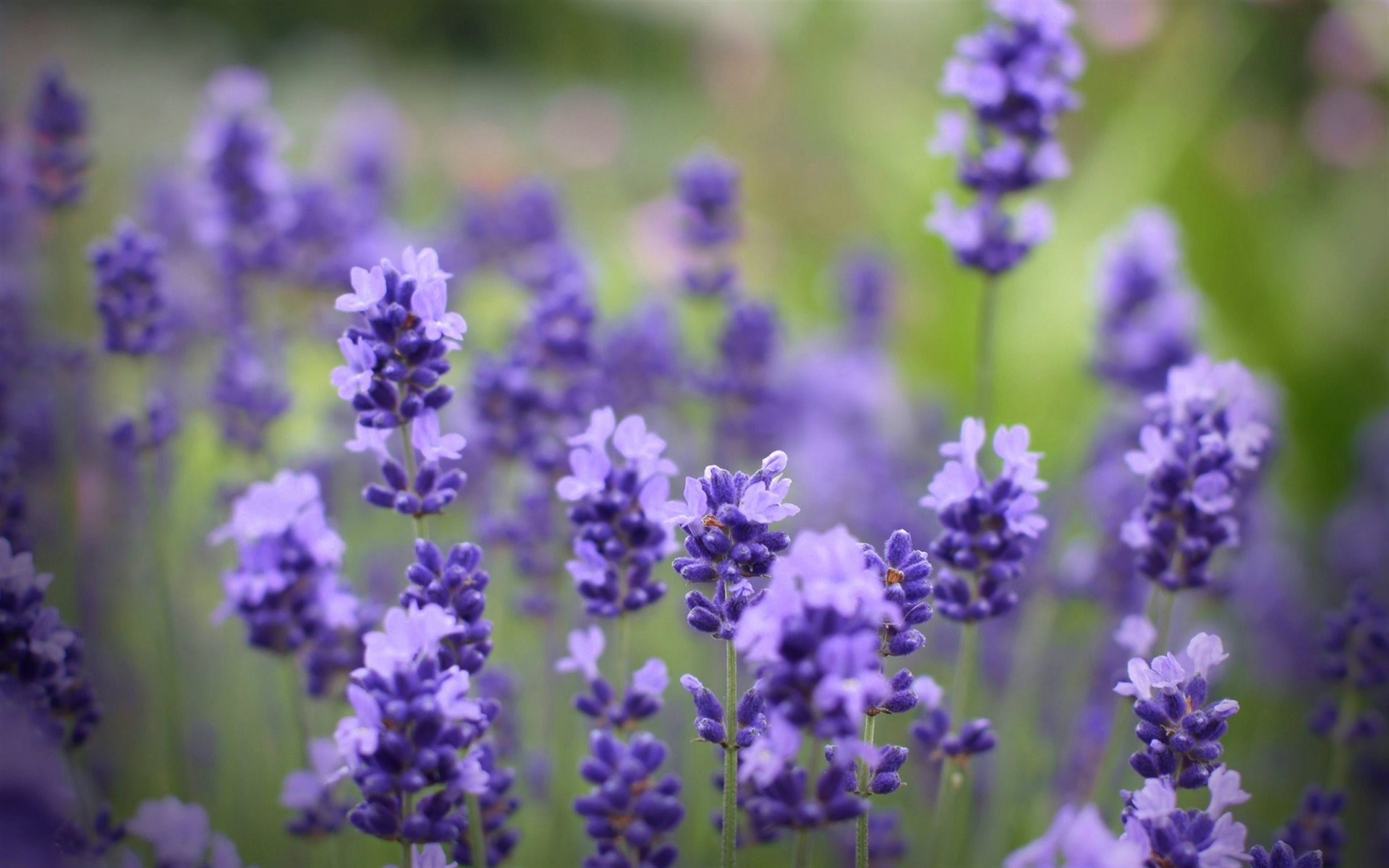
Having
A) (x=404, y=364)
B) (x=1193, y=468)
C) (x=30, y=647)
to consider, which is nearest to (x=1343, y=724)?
(x=1193, y=468)

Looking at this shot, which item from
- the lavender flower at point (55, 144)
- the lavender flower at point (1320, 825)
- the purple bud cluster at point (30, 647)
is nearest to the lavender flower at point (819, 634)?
the purple bud cluster at point (30, 647)

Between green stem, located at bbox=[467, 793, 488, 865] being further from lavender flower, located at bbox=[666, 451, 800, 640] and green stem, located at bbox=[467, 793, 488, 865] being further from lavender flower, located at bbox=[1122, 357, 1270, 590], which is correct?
lavender flower, located at bbox=[1122, 357, 1270, 590]

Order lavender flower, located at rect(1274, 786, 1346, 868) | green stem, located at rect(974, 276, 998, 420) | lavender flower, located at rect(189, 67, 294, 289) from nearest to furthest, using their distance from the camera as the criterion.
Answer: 1. lavender flower, located at rect(1274, 786, 1346, 868)
2. green stem, located at rect(974, 276, 998, 420)
3. lavender flower, located at rect(189, 67, 294, 289)

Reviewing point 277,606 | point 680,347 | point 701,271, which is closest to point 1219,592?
point 701,271

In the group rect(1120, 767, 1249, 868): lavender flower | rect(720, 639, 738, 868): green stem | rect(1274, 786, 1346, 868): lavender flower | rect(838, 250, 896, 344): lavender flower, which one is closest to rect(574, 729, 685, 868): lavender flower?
rect(720, 639, 738, 868): green stem

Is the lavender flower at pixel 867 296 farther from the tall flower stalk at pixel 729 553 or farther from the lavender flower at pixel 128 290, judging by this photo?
the tall flower stalk at pixel 729 553

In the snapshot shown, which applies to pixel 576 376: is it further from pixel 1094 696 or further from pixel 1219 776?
pixel 1094 696
